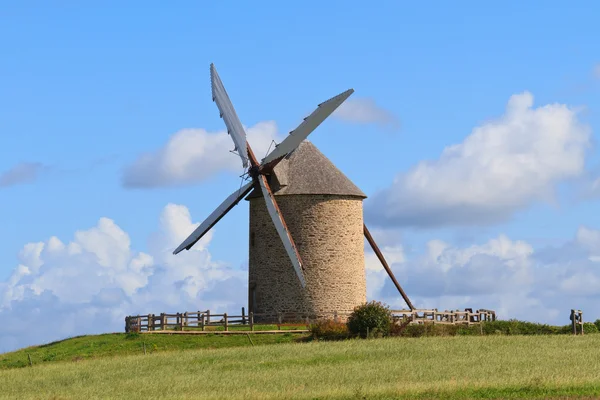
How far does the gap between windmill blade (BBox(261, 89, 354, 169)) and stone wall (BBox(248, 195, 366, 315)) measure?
6.61 feet

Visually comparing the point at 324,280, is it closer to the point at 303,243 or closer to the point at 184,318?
the point at 303,243

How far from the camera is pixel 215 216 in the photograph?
173 feet

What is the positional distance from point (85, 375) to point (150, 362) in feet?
9.98

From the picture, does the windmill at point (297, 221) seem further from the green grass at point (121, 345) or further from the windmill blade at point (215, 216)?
the green grass at point (121, 345)

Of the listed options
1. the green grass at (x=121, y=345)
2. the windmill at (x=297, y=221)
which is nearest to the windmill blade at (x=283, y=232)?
the windmill at (x=297, y=221)

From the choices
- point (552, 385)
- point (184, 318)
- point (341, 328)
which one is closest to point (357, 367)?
point (552, 385)

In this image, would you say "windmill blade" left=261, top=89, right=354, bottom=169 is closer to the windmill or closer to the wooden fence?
the windmill

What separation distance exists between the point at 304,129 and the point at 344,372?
19.8 meters

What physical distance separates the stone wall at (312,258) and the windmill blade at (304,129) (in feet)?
6.61

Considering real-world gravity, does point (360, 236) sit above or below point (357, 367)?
above

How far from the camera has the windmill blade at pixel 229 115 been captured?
2079 inches

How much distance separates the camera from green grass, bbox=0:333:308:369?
43500 millimetres

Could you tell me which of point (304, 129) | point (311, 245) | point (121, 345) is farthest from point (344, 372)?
point (304, 129)

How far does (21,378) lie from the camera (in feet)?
121
